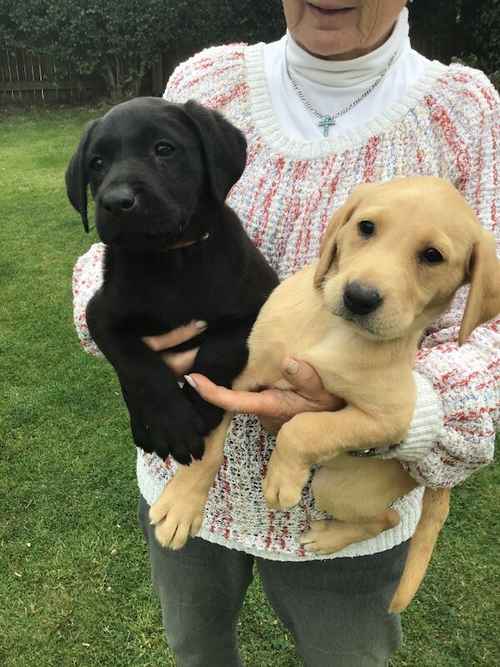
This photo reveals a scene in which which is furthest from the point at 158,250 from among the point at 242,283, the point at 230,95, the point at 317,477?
the point at 317,477

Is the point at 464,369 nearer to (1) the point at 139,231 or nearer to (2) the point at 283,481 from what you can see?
(2) the point at 283,481

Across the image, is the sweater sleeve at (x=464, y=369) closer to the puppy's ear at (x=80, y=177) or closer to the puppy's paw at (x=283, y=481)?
the puppy's paw at (x=283, y=481)

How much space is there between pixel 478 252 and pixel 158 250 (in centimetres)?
76

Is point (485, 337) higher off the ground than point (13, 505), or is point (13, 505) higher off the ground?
point (485, 337)

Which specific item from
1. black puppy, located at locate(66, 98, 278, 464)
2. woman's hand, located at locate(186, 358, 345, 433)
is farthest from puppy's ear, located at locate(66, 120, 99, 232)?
woman's hand, located at locate(186, 358, 345, 433)

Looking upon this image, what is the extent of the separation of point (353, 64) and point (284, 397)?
0.88 m

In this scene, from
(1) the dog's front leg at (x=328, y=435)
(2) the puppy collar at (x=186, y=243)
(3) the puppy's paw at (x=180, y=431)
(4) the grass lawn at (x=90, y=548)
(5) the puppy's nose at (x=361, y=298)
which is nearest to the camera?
(5) the puppy's nose at (x=361, y=298)

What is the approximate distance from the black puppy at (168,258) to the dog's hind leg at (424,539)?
2.14ft

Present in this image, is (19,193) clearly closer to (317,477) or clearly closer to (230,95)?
(230,95)

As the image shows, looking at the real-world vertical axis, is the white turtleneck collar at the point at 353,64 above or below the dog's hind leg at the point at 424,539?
above

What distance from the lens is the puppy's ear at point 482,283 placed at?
4.70 ft

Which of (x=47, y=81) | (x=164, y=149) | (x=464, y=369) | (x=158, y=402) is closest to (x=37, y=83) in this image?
(x=47, y=81)

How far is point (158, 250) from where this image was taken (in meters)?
1.69

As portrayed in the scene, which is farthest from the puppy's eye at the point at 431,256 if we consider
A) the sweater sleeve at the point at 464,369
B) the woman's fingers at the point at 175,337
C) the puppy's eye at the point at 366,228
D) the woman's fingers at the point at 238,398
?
the woman's fingers at the point at 175,337
